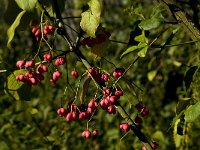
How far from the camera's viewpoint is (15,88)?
174 cm

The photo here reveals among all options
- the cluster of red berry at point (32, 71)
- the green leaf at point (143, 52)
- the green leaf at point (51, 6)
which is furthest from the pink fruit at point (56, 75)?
the green leaf at point (143, 52)

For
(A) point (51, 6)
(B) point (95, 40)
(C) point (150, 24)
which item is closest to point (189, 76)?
(C) point (150, 24)

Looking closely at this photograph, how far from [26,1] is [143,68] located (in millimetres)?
3767

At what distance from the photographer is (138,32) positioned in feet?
6.03

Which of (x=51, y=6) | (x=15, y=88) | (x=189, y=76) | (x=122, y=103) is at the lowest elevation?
(x=122, y=103)

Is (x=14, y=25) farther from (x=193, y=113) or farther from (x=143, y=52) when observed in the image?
(x=193, y=113)

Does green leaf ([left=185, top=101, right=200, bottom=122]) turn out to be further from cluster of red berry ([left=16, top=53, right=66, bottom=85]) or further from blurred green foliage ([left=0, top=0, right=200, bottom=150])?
blurred green foliage ([left=0, top=0, right=200, bottom=150])

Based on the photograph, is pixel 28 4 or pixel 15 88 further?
pixel 15 88

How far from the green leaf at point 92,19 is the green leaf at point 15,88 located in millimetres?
287

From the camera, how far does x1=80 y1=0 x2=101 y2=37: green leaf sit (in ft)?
5.11

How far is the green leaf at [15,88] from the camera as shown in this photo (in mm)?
1725

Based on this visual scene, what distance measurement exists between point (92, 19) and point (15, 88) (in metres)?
0.37

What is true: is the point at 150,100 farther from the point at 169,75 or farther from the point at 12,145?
the point at 12,145

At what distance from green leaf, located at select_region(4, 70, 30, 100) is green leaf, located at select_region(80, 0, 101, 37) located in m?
0.29
